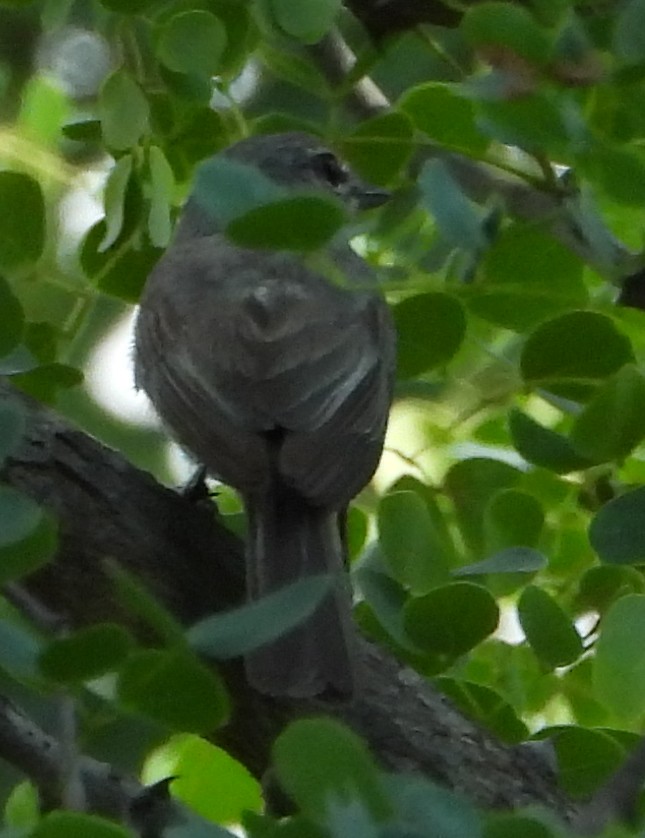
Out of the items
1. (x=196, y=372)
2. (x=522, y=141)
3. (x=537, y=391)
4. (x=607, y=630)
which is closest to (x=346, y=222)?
(x=522, y=141)

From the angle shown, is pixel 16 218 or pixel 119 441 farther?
pixel 119 441

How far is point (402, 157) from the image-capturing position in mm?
1654

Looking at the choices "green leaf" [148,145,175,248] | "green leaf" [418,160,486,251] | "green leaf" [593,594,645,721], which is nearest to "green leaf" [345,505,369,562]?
"green leaf" [148,145,175,248]

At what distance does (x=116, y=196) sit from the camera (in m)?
1.54

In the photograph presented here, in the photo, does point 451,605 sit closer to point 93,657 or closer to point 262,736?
point 262,736

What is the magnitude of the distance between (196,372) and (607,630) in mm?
713

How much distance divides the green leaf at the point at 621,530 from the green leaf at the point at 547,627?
179mm

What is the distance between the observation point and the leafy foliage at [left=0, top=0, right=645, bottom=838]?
103 centimetres

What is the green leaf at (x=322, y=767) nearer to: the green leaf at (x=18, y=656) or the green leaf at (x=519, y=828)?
the green leaf at (x=519, y=828)

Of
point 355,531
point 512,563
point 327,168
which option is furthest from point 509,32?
point 327,168

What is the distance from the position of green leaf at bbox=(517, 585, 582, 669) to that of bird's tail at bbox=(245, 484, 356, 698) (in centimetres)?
15

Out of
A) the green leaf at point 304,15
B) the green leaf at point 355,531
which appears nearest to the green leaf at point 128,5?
the green leaf at point 304,15

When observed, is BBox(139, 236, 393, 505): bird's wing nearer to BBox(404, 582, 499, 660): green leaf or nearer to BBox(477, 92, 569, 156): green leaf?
BBox(404, 582, 499, 660): green leaf

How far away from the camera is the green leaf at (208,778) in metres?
1.56
